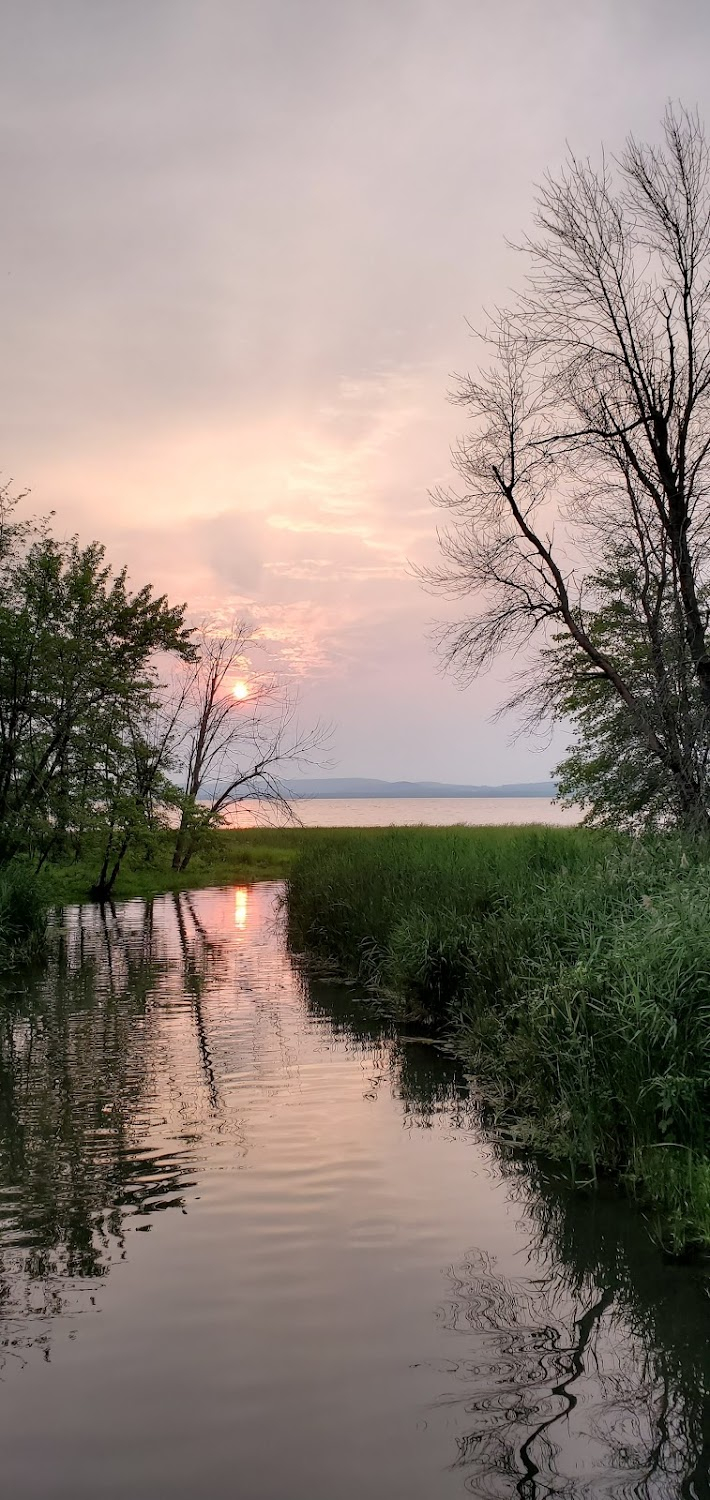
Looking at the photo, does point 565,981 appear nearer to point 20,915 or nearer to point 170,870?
point 20,915

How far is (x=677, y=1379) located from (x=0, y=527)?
2125 cm

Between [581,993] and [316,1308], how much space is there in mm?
3146

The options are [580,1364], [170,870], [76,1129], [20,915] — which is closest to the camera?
[580,1364]

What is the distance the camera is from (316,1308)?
521cm

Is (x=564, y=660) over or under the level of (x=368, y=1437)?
over

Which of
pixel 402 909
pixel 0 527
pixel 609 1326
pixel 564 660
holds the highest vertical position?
pixel 0 527

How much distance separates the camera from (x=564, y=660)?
2081cm

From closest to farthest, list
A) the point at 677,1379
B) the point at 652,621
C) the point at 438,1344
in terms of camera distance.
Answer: the point at 677,1379, the point at 438,1344, the point at 652,621

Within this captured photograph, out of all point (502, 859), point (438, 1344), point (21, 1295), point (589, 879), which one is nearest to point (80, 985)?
point (502, 859)

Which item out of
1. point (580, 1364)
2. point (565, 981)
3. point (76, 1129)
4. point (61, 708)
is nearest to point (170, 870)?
point (61, 708)

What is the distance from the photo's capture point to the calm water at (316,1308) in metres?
3.98

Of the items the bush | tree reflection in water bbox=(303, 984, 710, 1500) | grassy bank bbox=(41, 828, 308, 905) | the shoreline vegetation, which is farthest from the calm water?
grassy bank bbox=(41, 828, 308, 905)

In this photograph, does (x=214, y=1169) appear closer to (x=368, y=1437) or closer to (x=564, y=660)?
(x=368, y=1437)

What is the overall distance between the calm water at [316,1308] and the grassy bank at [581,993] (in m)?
0.46
